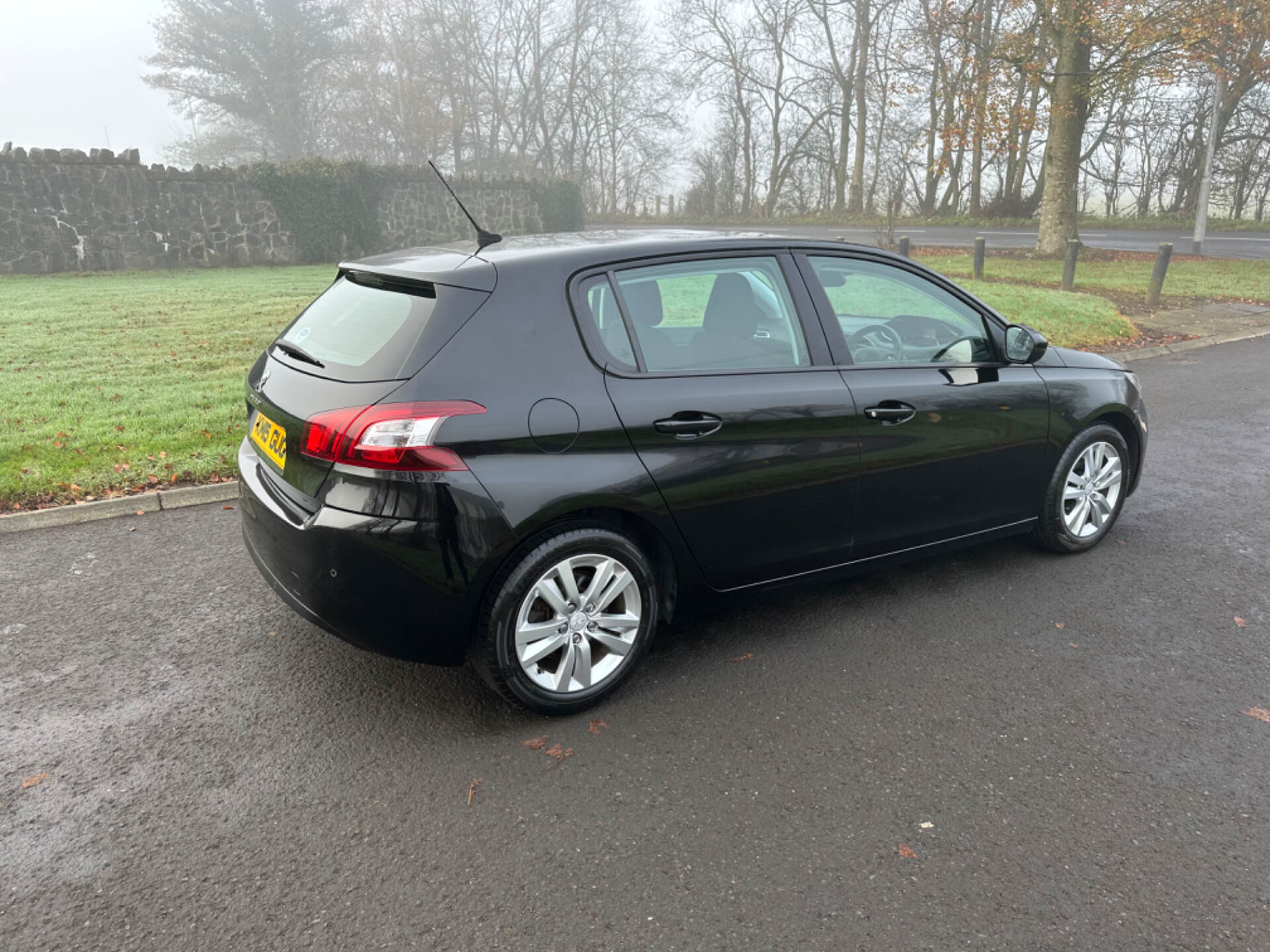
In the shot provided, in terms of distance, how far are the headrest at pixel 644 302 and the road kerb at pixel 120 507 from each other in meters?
3.05

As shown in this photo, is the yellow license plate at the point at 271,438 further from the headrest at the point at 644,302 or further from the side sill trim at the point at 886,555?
the side sill trim at the point at 886,555

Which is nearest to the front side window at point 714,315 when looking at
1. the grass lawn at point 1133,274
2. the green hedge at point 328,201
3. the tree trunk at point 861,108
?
the grass lawn at point 1133,274

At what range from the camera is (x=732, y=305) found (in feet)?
12.0

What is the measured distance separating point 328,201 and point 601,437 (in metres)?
23.5

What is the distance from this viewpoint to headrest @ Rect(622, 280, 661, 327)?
3.36m

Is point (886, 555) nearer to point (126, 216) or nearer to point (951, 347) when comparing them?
point (951, 347)

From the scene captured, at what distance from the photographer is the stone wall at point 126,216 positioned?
1973cm

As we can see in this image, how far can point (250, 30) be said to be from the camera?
128ft

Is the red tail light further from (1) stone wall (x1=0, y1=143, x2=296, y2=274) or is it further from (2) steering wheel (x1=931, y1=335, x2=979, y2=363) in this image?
(1) stone wall (x1=0, y1=143, x2=296, y2=274)

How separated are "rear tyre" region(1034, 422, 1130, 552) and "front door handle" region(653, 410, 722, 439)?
2091 millimetres

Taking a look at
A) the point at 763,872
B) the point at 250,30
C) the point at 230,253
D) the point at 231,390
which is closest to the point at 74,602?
the point at 763,872

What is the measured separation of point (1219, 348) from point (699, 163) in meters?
34.8

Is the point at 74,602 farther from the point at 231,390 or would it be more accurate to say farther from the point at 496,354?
the point at 231,390

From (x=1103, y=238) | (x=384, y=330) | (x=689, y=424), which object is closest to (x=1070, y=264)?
(x=1103, y=238)
